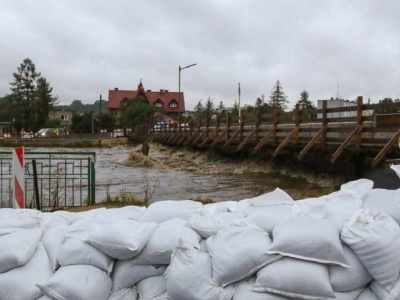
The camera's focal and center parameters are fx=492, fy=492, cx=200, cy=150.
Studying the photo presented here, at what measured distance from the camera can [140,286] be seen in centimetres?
255

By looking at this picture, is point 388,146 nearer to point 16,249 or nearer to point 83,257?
point 83,257

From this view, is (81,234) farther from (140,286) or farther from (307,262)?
(307,262)

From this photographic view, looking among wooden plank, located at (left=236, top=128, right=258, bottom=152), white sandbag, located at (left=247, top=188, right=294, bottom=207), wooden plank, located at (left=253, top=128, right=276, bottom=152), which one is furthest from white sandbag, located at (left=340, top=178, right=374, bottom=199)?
wooden plank, located at (left=236, top=128, right=258, bottom=152)

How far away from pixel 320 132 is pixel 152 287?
477 inches

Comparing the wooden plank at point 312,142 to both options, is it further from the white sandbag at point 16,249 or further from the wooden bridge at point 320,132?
the white sandbag at point 16,249

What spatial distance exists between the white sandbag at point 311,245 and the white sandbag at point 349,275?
1.7 inches

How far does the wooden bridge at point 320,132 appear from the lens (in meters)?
11.8

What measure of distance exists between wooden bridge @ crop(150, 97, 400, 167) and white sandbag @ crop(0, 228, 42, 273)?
964 cm

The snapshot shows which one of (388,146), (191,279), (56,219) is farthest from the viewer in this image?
(388,146)

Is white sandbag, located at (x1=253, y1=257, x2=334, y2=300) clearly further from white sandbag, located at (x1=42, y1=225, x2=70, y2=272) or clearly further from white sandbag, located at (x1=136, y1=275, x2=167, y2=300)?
white sandbag, located at (x1=42, y1=225, x2=70, y2=272)

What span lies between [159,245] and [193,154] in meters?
26.7

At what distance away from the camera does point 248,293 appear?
230 centimetres

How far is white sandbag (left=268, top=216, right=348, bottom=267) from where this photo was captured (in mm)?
2281

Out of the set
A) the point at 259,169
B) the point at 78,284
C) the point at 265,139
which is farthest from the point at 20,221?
the point at 259,169
